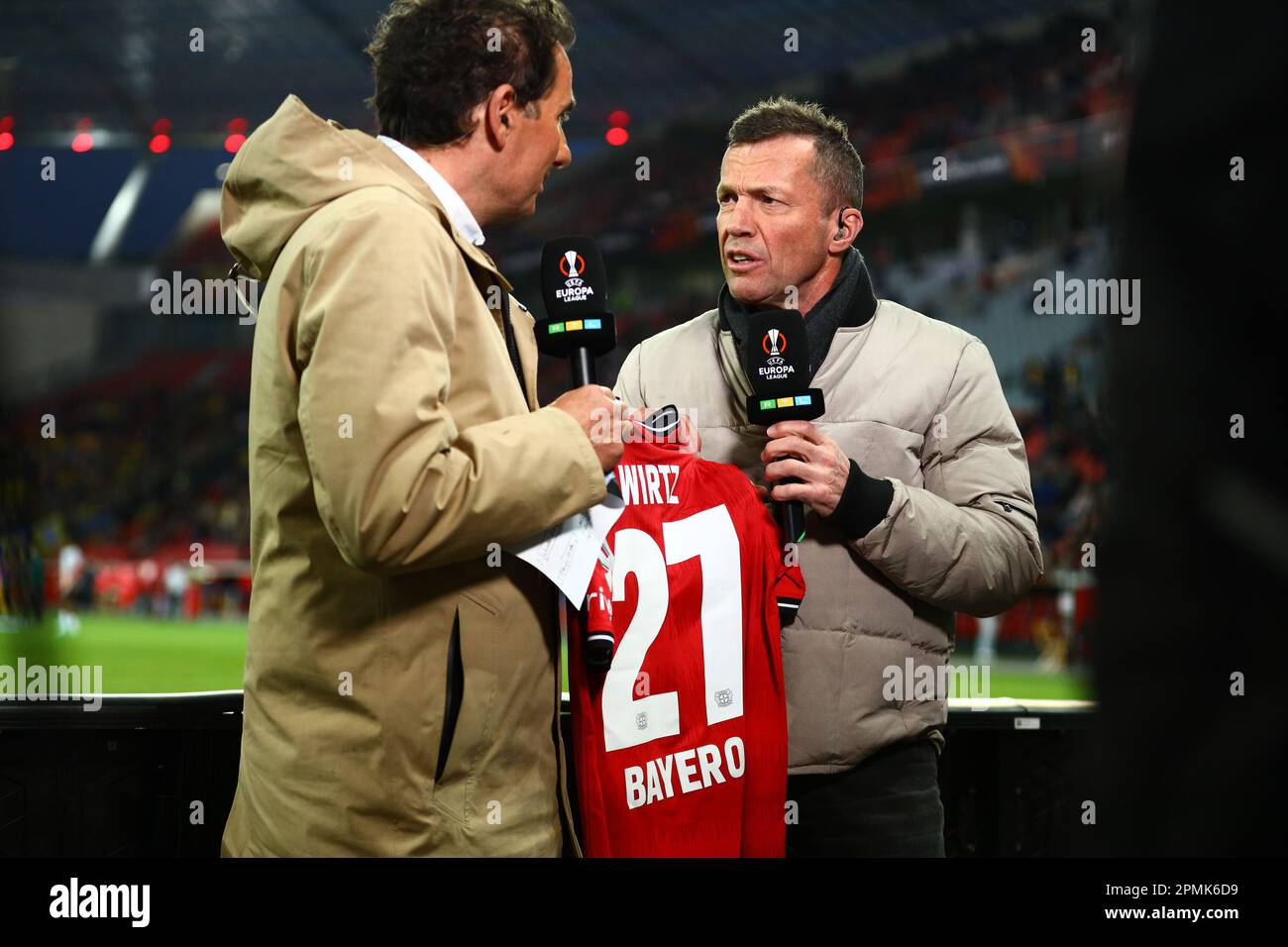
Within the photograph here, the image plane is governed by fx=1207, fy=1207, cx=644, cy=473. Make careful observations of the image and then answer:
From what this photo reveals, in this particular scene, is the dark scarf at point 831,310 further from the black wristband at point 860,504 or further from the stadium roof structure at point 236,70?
the stadium roof structure at point 236,70

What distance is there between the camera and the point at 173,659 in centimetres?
1179

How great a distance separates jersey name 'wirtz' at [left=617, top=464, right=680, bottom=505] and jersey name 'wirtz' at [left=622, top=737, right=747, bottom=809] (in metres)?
0.38

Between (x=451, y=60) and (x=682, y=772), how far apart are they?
1.06 m

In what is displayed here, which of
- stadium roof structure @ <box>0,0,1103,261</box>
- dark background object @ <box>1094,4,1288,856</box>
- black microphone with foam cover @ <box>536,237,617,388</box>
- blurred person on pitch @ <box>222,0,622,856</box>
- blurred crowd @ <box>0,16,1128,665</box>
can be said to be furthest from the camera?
stadium roof structure @ <box>0,0,1103,261</box>

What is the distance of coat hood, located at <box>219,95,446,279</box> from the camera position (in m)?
1.50

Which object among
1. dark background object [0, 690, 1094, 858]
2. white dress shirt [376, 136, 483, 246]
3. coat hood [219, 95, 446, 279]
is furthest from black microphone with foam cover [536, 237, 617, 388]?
dark background object [0, 690, 1094, 858]

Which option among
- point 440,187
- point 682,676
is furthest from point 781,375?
point 440,187

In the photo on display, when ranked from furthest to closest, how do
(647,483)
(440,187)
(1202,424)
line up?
(647,483), (440,187), (1202,424)

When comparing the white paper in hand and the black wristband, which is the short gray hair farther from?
the white paper in hand

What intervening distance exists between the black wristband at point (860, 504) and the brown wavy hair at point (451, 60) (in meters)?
0.75

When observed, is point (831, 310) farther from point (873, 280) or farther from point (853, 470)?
point (873, 280)

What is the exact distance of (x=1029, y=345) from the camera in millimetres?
13758

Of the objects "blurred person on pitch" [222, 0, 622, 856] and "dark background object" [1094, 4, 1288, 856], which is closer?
"dark background object" [1094, 4, 1288, 856]
